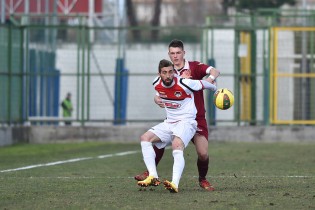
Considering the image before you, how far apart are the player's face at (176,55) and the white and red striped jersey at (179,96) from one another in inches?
10.0

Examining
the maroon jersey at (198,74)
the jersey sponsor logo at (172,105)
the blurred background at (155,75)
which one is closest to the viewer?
the jersey sponsor logo at (172,105)

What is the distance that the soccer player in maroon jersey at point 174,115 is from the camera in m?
12.9

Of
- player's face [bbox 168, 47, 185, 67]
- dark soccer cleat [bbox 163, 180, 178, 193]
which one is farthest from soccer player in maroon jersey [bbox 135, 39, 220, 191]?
dark soccer cleat [bbox 163, 180, 178, 193]

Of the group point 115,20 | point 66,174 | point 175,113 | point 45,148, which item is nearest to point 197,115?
point 175,113

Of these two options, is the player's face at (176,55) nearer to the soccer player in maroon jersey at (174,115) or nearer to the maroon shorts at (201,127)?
the soccer player in maroon jersey at (174,115)

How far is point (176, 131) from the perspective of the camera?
13.0 m

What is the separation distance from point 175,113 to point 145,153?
630 millimetres

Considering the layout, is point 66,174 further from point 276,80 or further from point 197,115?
point 276,80

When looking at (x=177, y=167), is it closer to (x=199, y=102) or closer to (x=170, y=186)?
(x=170, y=186)

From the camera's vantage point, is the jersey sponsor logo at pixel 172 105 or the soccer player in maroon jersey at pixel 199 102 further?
the soccer player in maroon jersey at pixel 199 102

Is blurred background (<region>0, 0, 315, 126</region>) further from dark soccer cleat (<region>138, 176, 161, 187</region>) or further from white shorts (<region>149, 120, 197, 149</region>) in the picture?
dark soccer cleat (<region>138, 176, 161, 187</region>)

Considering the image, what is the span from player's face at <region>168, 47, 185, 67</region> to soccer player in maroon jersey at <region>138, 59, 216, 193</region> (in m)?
0.20

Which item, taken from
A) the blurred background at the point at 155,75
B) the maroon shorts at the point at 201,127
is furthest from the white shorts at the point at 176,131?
the blurred background at the point at 155,75

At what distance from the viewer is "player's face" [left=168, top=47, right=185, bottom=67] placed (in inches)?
519
